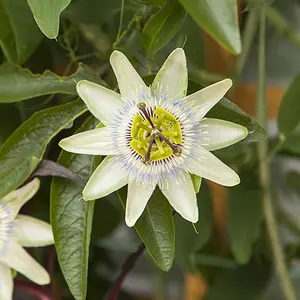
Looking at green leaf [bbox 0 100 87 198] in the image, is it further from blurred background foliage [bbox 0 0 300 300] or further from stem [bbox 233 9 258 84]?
stem [bbox 233 9 258 84]

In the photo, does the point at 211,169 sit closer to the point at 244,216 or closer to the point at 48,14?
the point at 48,14

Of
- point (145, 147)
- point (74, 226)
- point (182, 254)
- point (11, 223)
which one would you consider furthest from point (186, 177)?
point (182, 254)

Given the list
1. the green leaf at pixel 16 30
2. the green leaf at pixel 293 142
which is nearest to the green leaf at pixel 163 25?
the green leaf at pixel 16 30

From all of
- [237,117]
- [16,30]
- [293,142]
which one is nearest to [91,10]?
[16,30]

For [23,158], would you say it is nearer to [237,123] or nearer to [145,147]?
[145,147]

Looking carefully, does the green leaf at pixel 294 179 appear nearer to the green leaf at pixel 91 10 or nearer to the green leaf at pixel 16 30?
the green leaf at pixel 91 10

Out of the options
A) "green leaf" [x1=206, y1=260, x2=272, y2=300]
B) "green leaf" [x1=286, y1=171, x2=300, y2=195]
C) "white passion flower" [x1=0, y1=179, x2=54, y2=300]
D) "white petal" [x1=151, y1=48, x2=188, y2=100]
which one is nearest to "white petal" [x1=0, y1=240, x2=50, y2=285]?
"white passion flower" [x1=0, y1=179, x2=54, y2=300]
